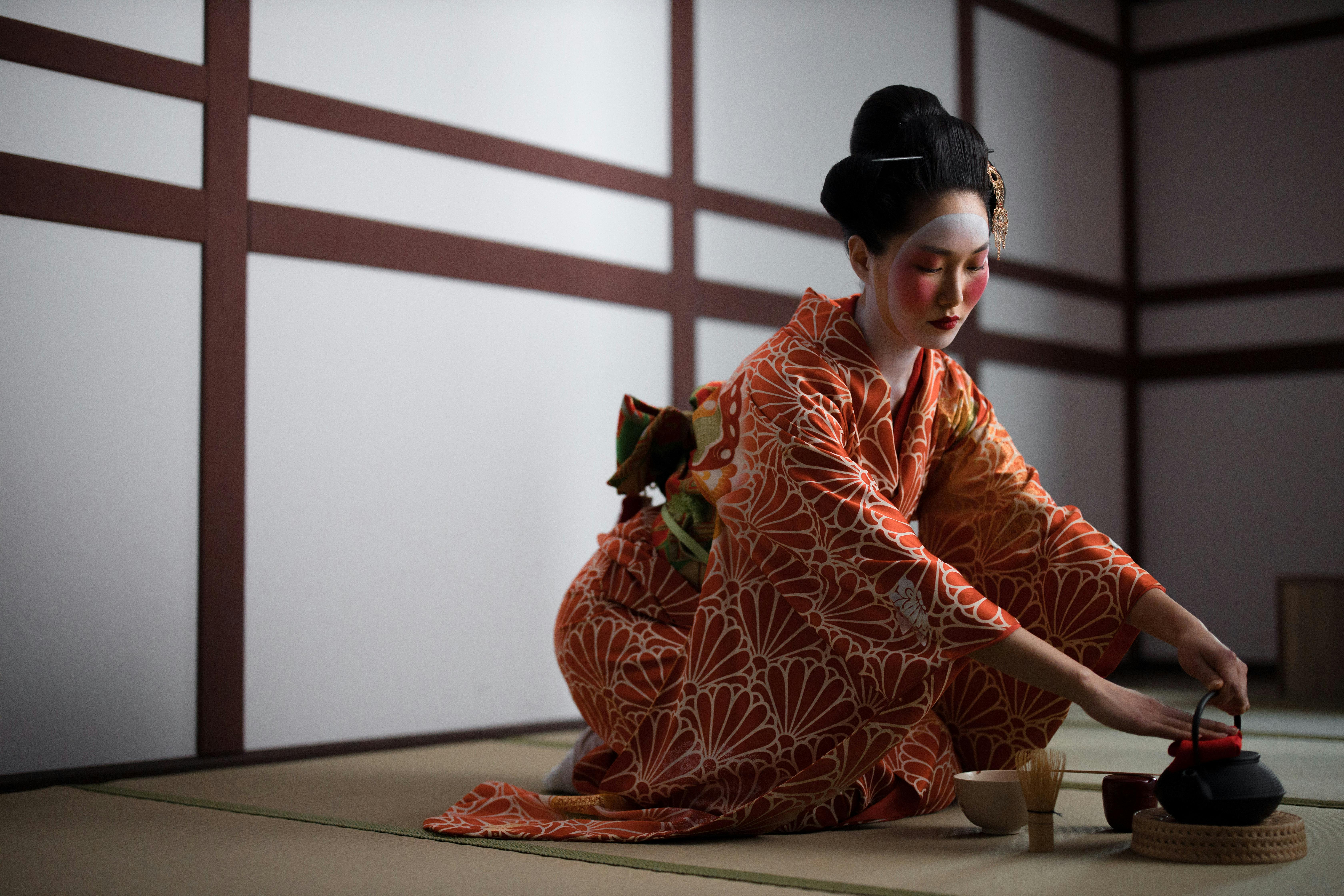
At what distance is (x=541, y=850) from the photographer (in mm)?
1947

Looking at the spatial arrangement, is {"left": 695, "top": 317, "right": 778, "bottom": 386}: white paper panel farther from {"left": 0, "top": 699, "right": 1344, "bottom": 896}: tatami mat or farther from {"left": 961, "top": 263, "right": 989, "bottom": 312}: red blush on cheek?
{"left": 961, "top": 263, "right": 989, "bottom": 312}: red blush on cheek

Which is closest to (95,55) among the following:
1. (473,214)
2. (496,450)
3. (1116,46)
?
(473,214)

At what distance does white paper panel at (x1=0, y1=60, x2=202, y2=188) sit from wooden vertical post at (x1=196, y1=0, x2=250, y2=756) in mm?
63

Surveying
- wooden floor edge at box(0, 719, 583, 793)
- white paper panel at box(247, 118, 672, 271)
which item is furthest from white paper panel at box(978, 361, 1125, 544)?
wooden floor edge at box(0, 719, 583, 793)

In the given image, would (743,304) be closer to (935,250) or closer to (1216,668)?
(935,250)

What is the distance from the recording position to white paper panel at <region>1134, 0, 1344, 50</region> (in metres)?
5.69

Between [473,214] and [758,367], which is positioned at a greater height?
[473,214]

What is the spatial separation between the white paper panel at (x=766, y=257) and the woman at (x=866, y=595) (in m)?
2.02

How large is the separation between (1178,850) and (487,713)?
2.24 m

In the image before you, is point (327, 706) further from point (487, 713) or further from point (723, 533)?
point (723, 533)

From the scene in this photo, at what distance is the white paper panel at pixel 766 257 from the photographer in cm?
432

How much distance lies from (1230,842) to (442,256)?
2537 mm

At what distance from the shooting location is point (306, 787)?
2730 millimetres

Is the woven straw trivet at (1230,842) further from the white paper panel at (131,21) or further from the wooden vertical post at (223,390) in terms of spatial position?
the white paper panel at (131,21)
